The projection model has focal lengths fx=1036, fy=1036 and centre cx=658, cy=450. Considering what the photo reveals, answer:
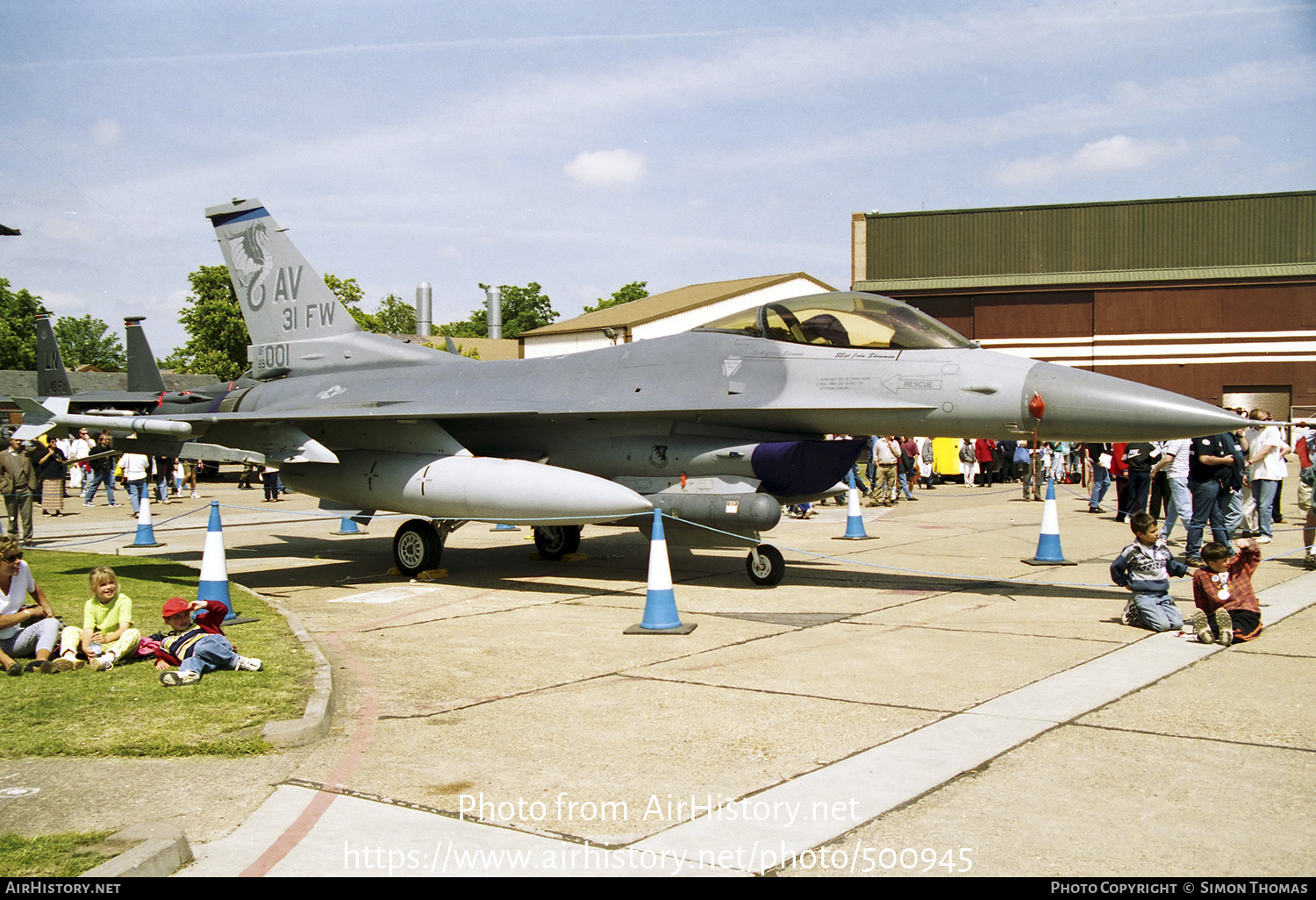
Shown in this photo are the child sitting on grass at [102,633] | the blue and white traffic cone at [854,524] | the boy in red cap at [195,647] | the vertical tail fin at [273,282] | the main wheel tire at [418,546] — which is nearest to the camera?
the boy in red cap at [195,647]

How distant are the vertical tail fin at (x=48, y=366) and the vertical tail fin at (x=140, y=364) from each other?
2124 millimetres

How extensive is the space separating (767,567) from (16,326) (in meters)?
70.7

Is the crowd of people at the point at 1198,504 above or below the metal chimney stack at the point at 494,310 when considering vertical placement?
below

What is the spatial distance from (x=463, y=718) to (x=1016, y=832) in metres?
3.17

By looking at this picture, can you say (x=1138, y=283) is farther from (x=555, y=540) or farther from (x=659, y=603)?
(x=659, y=603)

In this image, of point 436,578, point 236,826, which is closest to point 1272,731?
point 236,826

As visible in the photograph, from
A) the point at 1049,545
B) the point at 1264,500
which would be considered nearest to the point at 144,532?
the point at 1049,545

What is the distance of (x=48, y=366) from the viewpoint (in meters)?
19.3

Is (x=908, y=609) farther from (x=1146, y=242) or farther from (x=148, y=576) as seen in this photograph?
(x=1146, y=242)

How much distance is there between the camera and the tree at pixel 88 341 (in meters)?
128

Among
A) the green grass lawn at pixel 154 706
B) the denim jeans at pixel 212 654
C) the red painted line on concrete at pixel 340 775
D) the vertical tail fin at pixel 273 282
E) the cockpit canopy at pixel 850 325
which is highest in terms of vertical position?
the vertical tail fin at pixel 273 282

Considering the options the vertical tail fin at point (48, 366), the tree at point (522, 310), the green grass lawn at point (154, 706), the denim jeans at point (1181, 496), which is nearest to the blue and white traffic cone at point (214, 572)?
the green grass lawn at point (154, 706)

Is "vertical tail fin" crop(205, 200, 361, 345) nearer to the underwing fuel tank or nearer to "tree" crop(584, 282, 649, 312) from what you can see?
the underwing fuel tank

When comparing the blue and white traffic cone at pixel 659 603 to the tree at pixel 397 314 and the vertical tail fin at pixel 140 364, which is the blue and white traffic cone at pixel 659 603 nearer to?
the vertical tail fin at pixel 140 364
